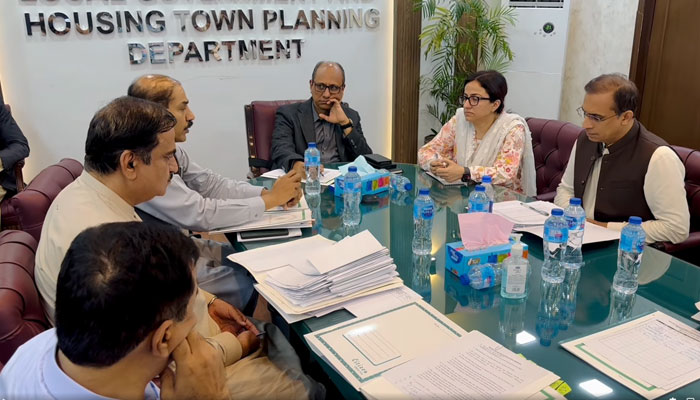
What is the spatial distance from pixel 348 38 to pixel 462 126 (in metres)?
Answer: 1.97

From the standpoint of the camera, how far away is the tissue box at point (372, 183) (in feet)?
8.04

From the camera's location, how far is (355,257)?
1.55 metres

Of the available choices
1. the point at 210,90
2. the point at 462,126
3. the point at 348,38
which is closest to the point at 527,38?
the point at 348,38

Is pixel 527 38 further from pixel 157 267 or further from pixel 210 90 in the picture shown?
pixel 157 267

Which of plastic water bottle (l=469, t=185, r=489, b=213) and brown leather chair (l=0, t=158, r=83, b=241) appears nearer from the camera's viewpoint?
brown leather chair (l=0, t=158, r=83, b=241)

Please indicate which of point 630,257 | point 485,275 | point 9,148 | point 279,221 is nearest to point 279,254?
point 279,221

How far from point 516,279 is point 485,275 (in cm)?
9

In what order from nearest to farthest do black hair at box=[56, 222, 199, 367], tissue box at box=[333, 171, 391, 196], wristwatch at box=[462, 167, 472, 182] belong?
1. black hair at box=[56, 222, 199, 367]
2. tissue box at box=[333, 171, 391, 196]
3. wristwatch at box=[462, 167, 472, 182]

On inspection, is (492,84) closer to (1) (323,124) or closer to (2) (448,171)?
(2) (448,171)

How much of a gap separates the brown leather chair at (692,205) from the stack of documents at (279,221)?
1.40 metres

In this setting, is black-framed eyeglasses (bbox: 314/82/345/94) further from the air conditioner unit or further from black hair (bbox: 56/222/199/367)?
black hair (bbox: 56/222/199/367)

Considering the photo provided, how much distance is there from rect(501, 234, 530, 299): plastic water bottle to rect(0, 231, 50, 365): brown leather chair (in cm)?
118

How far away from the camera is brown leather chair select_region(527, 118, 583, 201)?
9.96 ft

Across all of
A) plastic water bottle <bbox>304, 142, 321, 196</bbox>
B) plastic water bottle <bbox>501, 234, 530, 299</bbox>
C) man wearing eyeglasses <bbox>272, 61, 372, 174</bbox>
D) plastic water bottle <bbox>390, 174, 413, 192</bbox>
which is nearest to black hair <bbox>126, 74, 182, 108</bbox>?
plastic water bottle <bbox>304, 142, 321, 196</bbox>
